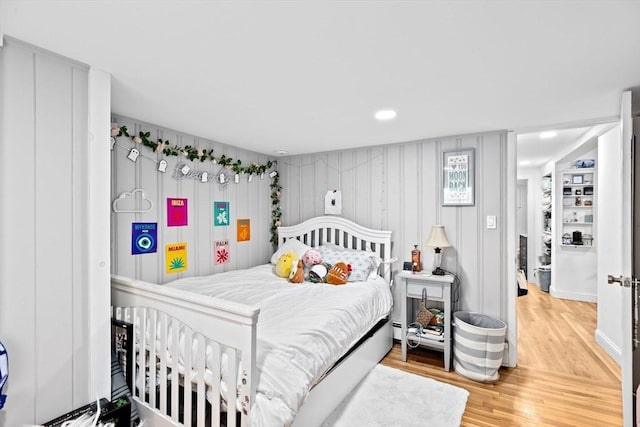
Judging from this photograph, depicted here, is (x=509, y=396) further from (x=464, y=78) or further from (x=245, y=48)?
(x=245, y=48)

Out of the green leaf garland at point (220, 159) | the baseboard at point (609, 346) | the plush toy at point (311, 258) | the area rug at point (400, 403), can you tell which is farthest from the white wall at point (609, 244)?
the green leaf garland at point (220, 159)

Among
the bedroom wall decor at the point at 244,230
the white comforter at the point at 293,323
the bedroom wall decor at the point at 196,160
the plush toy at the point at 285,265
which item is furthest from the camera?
the bedroom wall decor at the point at 244,230

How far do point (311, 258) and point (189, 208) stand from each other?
1.33 m

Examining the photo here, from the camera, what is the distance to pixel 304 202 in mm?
3959

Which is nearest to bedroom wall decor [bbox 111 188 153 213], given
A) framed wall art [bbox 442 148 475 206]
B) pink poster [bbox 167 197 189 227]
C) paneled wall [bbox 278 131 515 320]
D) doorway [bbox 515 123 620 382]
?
pink poster [bbox 167 197 189 227]

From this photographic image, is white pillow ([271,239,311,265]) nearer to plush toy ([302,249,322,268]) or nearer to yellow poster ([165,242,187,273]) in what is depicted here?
plush toy ([302,249,322,268])

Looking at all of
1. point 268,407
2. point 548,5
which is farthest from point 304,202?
point 548,5

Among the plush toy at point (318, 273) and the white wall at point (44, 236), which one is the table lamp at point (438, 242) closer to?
the plush toy at point (318, 273)

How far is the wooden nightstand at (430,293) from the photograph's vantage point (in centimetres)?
281

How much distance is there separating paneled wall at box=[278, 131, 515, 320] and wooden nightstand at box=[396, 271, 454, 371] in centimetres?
31

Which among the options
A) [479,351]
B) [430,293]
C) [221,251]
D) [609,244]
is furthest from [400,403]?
[609,244]

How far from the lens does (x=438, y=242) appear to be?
9.68 ft

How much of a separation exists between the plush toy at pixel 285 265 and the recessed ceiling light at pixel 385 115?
1675mm

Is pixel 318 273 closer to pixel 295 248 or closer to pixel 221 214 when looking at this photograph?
pixel 295 248
